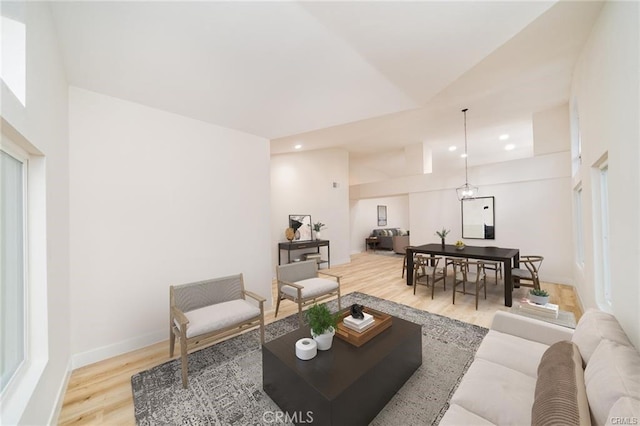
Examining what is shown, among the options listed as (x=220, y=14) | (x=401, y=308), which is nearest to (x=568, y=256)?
(x=401, y=308)

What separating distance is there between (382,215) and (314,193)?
5.11 m

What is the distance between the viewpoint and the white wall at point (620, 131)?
1.43m

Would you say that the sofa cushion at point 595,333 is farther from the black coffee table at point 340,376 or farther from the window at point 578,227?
the window at point 578,227

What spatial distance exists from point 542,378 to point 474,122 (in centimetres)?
523

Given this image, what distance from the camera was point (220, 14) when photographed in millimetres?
1658

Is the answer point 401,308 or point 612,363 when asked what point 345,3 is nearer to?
point 612,363

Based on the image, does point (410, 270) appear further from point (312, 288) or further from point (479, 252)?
point (312, 288)

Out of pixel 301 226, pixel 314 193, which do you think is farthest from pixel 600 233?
pixel 314 193

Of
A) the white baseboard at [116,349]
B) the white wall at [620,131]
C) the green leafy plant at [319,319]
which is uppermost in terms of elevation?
the white wall at [620,131]

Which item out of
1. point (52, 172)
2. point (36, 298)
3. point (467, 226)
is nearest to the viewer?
point (36, 298)

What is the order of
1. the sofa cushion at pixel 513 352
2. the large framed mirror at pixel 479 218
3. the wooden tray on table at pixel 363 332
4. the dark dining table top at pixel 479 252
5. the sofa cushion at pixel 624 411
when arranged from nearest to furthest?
the sofa cushion at pixel 624 411 < the sofa cushion at pixel 513 352 < the wooden tray on table at pixel 363 332 < the dark dining table top at pixel 479 252 < the large framed mirror at pixel 479 218

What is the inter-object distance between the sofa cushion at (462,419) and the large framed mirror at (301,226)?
202 inches

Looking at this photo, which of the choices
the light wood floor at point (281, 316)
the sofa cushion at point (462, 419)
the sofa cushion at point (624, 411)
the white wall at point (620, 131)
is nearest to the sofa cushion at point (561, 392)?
the sofa cushion at point (624, 411)

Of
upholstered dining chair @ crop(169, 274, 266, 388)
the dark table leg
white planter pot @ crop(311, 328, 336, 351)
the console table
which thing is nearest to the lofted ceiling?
upholstered dining chair @ crop(169, 274, 266, 388)
